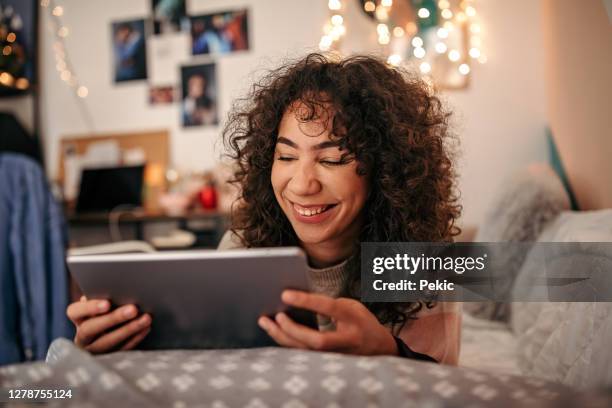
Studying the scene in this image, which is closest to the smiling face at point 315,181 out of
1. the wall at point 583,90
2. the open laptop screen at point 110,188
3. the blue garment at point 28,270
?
the wall at point 583,90

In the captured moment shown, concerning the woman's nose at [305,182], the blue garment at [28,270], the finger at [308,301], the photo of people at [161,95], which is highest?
the photo of people at [161,95]

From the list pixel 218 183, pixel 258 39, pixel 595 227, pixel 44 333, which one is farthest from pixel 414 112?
pixel 258 39

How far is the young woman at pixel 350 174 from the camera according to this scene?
83 centimetres

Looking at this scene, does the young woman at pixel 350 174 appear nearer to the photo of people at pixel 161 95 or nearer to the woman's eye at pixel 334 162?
the woman's eye at pixel 334 162

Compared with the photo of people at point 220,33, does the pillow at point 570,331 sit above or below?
below

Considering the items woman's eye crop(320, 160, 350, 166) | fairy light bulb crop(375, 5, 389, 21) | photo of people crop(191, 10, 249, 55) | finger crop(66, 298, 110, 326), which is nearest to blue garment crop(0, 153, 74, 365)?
finger crop(66, 298, 110, 326)

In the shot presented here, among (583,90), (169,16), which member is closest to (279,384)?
(583,90)

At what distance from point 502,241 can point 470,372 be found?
1141 millimetres

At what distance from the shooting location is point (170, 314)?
2.01ft

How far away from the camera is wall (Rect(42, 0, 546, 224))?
7.88ft

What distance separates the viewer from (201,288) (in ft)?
1.84

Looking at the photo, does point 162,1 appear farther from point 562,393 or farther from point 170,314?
point 562,393

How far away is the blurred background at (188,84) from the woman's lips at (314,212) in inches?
51.0

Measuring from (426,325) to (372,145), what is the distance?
Result: 13.1 inches
